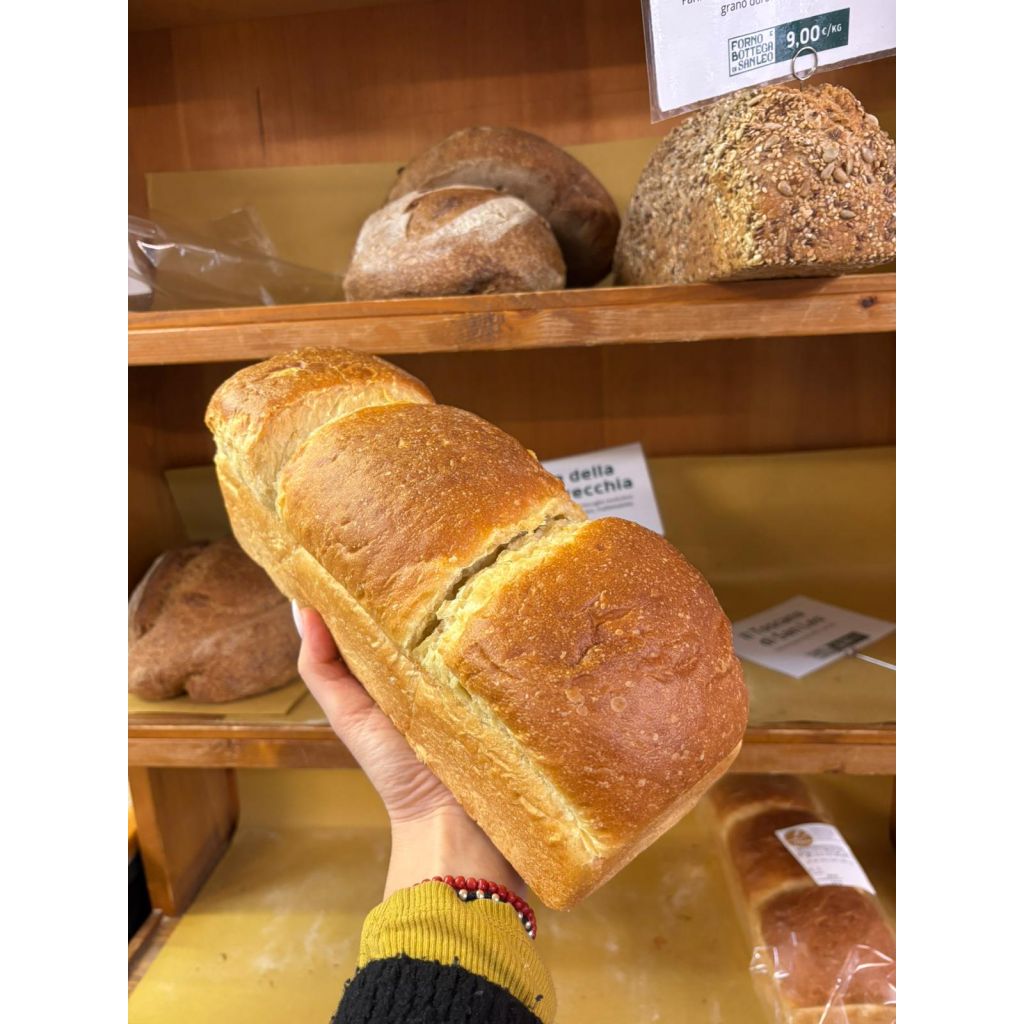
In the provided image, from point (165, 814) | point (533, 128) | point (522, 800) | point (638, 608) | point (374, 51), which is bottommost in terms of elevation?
point (165, 814)

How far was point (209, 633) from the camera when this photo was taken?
1.22m

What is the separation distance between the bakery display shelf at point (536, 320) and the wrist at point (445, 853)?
0.60m

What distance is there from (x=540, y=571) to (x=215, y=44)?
1.22 metres

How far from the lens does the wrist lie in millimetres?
917

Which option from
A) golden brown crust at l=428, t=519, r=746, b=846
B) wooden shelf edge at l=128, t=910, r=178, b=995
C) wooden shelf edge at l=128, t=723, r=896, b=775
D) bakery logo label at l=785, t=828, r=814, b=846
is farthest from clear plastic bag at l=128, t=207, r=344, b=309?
bakery logo label at l=785, t=828, r=814, b=846

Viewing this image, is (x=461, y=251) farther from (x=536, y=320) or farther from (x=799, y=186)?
(x=799, y=186)

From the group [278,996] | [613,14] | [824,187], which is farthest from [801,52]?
[278,996]

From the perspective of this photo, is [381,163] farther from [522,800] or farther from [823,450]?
[522,800]

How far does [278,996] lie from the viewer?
1267mm

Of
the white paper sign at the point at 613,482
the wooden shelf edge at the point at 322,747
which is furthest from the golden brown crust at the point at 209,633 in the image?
the white paper sign at the point at 613,482

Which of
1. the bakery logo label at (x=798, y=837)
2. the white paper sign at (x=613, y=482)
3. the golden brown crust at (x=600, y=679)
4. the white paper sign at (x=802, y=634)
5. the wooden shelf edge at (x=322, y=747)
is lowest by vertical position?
the bakery logo label at (x=798, y=837)

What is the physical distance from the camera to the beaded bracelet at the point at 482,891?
85 centimetres

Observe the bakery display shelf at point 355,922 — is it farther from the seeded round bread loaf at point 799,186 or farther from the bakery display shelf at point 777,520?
the seeded round bread loaf at point 799,186

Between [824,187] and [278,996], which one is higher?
[824,187]
